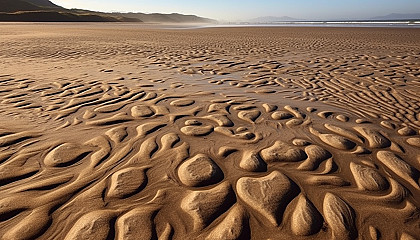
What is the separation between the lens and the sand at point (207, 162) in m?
1.73

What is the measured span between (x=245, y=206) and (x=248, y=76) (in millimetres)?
5096

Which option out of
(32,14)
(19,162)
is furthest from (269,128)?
(32,14)

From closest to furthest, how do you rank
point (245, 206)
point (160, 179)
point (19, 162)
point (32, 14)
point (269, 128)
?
point (245, 206) → point (160, 179) → point (19, 162) → point (269, 128) → point (32, 14)

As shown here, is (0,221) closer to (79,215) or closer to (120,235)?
(79,215)

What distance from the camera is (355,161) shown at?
8.35ft

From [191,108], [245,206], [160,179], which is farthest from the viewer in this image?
[191,108]

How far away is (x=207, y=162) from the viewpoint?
2.47 metres

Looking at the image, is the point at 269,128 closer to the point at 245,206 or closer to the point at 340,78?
the point at 245,206

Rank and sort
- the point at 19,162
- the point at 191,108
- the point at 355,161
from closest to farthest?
1. the point at 19,162
2. the point at 355,161
3. the point at 191,108

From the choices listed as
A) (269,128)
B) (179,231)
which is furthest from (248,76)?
(179,231)

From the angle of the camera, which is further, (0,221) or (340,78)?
(340,78)

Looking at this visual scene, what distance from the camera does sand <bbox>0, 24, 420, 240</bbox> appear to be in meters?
1.73

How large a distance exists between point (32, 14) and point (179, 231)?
7158 cm

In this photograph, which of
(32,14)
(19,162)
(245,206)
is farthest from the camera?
(32,14)
